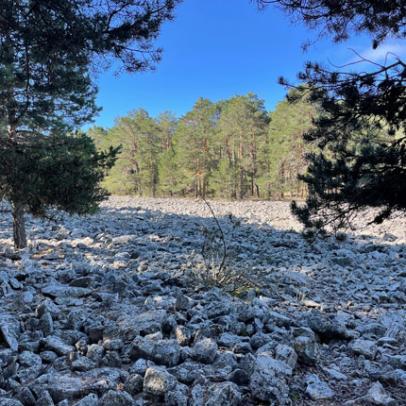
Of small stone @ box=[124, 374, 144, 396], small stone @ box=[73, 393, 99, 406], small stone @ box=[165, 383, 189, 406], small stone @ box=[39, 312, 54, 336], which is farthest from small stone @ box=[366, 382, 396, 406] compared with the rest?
small stone @ box=[39, 312, 54, 336]

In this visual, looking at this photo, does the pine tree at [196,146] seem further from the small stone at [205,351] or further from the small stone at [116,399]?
the small stone at [116,399]

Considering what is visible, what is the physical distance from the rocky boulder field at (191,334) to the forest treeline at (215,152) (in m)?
23.3

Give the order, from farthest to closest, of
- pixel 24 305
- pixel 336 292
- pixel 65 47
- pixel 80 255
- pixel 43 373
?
pixel 80 255 → pixel 336 292 → pixel 24 305 → pixel 65 47 → pixel 43 373

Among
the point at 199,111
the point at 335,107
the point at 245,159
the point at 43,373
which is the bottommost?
the point at 43,373

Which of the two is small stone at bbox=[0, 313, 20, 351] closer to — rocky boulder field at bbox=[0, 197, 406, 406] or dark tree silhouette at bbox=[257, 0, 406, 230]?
rocky boulder field at bbox=[0, 197, 406, 406]

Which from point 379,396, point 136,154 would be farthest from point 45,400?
point 136,154

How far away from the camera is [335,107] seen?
145 inches

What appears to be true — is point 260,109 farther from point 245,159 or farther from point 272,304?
point 272,304

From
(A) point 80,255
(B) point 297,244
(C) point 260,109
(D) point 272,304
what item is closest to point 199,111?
(C) point 260,109

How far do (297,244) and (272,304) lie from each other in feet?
18.2

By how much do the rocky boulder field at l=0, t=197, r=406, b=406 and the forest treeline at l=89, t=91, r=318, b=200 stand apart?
23.3m

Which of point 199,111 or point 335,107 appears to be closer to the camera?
point 335,107

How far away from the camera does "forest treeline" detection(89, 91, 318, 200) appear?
3091 cm

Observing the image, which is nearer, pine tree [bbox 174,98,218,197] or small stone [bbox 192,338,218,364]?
small stone [bbox 192,338,218,364]
